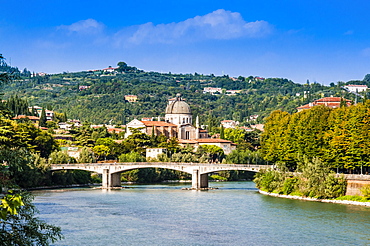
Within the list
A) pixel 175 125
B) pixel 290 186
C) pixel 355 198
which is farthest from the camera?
pixel 175 125

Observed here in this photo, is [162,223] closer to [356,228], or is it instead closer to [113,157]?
[356,228]

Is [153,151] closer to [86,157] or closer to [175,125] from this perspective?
[86,157]

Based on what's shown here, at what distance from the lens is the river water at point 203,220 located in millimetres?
32125

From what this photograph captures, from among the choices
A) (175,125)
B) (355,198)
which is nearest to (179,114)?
(175,125)

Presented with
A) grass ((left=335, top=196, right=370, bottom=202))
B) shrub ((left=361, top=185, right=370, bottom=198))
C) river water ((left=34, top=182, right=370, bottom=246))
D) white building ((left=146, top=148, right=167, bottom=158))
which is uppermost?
white building ((left=146, top=148, right=167, bottom=158))

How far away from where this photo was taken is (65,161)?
77.2 m

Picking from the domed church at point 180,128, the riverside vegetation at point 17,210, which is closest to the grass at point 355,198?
the riverside vegetation at point 17,210

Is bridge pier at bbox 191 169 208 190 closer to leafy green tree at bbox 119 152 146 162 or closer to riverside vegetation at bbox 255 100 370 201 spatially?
riverside vegetation at bbox 255 100 370 201

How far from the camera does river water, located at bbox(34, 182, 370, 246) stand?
3212 centimetres

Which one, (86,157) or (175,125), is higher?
(175,125)

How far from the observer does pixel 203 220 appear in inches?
1565

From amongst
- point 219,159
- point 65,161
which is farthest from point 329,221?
point 219,159

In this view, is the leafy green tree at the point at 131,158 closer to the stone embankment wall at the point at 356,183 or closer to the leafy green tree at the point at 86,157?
the leafy green tree at the point at 86,157

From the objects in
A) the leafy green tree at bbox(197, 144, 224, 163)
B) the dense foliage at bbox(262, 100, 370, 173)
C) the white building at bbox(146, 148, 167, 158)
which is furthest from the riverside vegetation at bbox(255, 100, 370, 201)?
the leafy green tree at bbox(197, 144, 224, 163)
